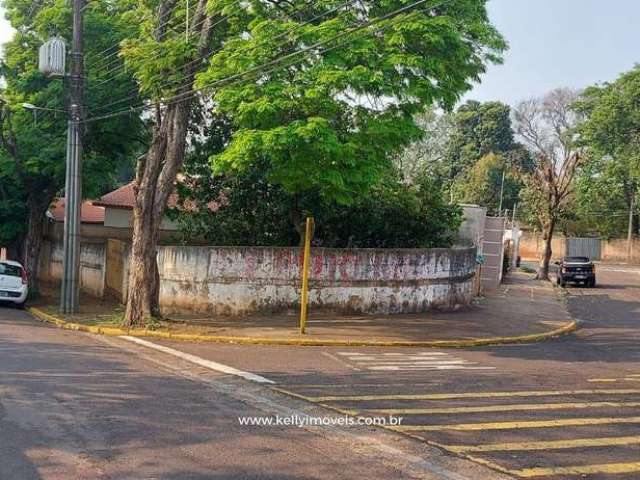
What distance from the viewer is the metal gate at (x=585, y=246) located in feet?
208

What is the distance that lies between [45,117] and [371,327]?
14.3m

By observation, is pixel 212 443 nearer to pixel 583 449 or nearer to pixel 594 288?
pixel 583 449

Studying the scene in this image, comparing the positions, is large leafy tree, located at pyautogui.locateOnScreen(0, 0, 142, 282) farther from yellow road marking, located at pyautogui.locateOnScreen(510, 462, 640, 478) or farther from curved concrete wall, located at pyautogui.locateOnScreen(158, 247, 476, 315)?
yellow road marking, located at pyautogui.locateOnScreen(510, 462, 640, 478)

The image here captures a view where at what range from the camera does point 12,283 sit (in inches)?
884

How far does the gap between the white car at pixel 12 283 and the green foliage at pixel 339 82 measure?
1104cm

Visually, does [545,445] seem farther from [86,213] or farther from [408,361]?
[86,213]

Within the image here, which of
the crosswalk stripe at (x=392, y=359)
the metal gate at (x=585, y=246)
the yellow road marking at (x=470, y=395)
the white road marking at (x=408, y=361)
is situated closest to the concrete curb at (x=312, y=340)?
the white road marking at (x=408, y=361)

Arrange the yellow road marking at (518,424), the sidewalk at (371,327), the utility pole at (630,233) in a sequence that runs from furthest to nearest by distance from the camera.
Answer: the utility pole at (630,233) < the sidewalk at (371,327) < the yellow road marking at (518,424)

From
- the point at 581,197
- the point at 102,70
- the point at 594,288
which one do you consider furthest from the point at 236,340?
the point at 581,197

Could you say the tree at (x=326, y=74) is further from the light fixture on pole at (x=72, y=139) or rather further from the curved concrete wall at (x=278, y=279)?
the light fixture on pole at (x=72, y=139)

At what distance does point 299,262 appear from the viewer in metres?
18.1

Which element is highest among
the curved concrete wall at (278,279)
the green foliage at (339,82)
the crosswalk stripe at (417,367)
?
the green foliage at (339,82)

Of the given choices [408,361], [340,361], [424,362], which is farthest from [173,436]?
[424,362]

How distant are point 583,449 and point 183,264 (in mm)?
13385
